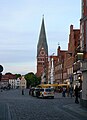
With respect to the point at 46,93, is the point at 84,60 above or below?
above

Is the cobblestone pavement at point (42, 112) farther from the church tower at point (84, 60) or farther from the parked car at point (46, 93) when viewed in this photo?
the parked car at point (46, 93)

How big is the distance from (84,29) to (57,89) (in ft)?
214

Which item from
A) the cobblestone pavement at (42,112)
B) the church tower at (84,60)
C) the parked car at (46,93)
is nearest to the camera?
the cobblestone pavement at (42,112)

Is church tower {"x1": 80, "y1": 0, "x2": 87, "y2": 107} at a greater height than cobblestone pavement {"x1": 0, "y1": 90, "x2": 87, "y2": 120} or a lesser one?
greater

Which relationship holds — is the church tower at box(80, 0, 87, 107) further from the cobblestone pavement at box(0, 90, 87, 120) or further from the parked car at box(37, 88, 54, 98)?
the parked car at box(37, 88, 54, 98)

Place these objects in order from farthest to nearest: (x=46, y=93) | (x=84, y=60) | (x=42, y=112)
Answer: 1. (x=46, y=93)
2. (x=84, y=60)
3. (x=42, y=112)

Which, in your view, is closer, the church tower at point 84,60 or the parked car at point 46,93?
the church tower at point 84,60

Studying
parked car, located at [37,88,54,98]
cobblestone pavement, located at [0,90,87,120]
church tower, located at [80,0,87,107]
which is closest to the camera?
cobblestone pavement, located at [0,90,87,120]

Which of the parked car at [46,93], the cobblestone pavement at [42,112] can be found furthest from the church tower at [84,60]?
the parked car at [46,93]

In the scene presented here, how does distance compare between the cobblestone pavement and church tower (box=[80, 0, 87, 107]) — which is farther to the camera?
church tower (box=[80, 0, 87, 107])

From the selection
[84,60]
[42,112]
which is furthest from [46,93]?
[42,112]

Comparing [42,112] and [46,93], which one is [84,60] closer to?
[42,112]

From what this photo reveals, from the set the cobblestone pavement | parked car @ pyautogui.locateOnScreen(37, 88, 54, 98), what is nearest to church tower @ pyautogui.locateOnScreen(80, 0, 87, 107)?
the cobblestone pavement

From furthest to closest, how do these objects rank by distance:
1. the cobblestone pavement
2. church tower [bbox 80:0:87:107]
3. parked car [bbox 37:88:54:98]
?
parked car [bbox 37:88:54:98], church tower [bbox 80:0:87:107], the cobblestone pavement
